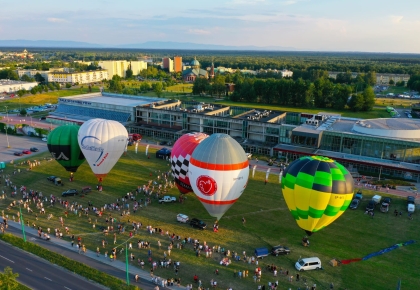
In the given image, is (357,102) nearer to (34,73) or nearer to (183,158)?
(183,158)

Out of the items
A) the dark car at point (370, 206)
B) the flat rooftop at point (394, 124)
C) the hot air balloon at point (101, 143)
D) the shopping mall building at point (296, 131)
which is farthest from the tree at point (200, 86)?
the dark car at point (370, 206)

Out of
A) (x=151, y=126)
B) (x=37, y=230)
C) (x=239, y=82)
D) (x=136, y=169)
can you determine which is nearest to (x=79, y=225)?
(x=37, y=230)

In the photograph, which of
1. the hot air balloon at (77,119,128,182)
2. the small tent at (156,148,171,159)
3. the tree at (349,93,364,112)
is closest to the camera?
the hot air balloon at (77,119,128,182)

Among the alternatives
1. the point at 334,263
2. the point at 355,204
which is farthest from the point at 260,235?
the point at 355,204

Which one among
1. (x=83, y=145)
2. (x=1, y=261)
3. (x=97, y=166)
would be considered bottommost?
(x=1, y=261)

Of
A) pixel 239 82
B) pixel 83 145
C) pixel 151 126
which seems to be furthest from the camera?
pixel 239 82

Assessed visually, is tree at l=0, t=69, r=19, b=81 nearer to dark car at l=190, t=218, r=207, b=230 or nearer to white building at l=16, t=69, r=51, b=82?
white building at l=16, t=69, r=51, b=82

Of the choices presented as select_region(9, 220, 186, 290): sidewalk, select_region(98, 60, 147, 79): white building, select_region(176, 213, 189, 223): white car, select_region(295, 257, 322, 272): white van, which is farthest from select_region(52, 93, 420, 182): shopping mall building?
select_region(98, 60, 147, 79): white building

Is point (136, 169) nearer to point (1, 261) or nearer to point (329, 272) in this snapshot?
point (1, 261)
